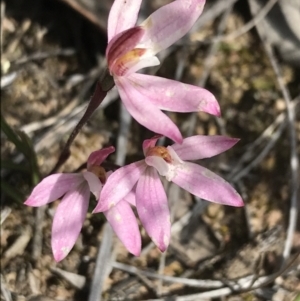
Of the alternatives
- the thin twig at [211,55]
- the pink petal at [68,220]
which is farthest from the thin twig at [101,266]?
the thin twig at [211,55]

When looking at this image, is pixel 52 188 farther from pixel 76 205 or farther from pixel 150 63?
pixel 150 63

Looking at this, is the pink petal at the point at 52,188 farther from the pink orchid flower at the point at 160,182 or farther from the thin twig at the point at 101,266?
the thin twig at the point at 101,266

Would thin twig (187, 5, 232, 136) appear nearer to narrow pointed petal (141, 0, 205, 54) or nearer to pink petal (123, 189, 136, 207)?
pink petal (123, 189, 136, 207)

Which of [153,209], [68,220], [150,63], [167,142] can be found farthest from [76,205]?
[167,142]

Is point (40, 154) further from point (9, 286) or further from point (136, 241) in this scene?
point (136, 241)

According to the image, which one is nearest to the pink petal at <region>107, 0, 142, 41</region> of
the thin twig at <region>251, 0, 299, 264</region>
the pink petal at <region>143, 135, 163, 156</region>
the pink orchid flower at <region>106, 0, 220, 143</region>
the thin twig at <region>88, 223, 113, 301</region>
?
the pink orchid flower at <region>106, 0, 220, 143</region>

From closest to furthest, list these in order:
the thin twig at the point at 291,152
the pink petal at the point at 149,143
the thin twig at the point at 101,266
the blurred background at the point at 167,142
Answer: the pink petal at the point at 149,143
the thin twig at the point at 101,266
the blurred background at the point at 167,142
the thin twig at the point at 291,152

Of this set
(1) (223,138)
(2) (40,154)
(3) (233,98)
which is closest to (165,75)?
(3) (233,98)
